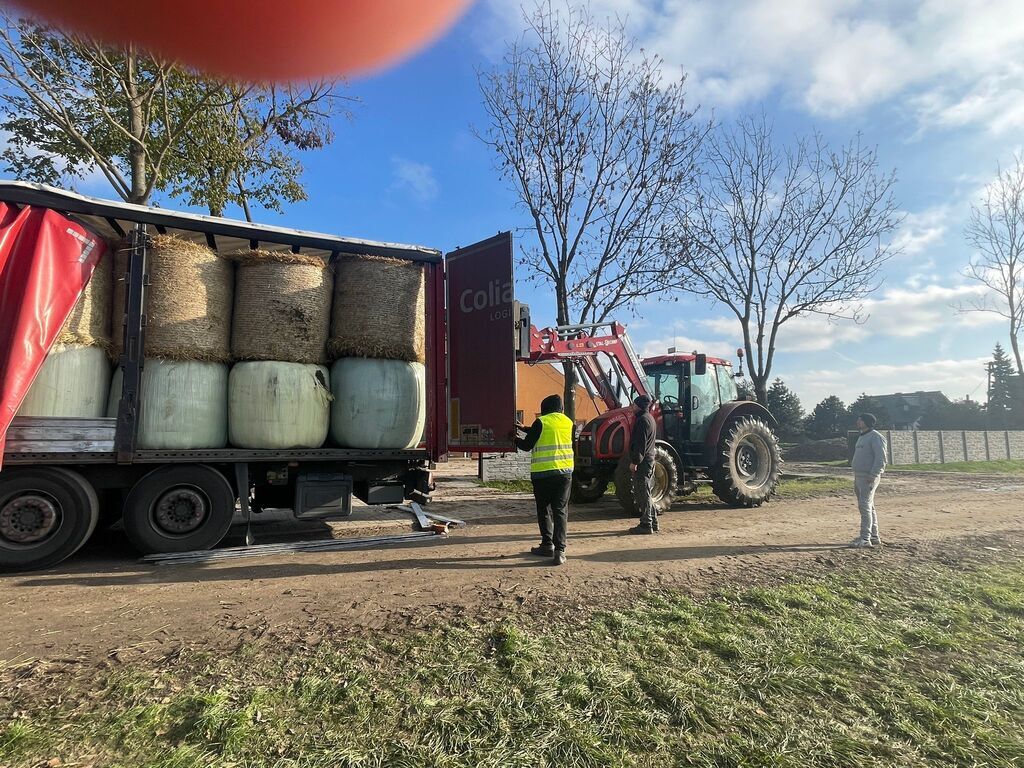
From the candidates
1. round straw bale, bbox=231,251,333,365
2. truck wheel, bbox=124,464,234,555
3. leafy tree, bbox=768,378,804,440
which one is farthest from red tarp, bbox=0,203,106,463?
leafy tree, bbox=768,378,804,440

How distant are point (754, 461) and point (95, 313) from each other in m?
10.5

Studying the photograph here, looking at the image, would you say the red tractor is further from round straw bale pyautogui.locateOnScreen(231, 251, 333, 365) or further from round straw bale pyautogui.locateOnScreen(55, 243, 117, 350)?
round straw bale pyautogui.locateOnScreen(55, 243, 117, 350)

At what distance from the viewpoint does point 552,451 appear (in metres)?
6.20

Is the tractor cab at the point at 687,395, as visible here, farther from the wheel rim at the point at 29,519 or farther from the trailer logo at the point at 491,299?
the wheel rim at the point at 29,519

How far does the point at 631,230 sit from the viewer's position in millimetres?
14969

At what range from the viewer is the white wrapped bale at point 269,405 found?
20.7ft

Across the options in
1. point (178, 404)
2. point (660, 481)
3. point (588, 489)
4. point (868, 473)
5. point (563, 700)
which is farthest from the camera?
point (588, 489)

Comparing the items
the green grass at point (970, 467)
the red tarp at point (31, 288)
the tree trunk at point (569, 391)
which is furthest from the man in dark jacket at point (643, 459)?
the green grass at point (970, 467)

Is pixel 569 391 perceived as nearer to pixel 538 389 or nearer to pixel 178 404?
pixel 178 404

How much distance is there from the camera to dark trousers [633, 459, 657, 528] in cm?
800

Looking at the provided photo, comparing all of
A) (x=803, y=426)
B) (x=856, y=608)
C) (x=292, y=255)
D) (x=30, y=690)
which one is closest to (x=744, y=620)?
(x=856, y=608)

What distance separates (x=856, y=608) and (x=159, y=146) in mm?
13873

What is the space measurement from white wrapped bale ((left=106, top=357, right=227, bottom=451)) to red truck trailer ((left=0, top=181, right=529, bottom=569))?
103 millimetres


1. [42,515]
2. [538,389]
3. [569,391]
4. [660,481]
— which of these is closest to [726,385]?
[660,481]
